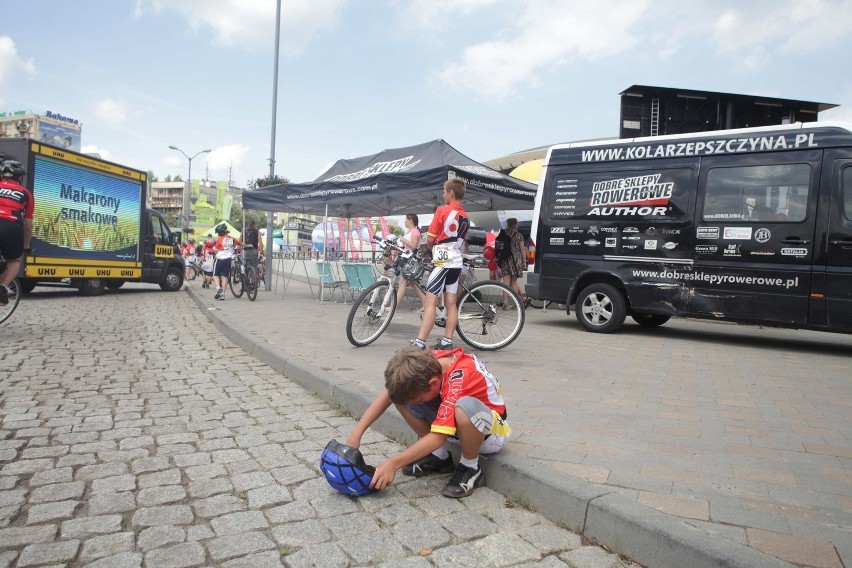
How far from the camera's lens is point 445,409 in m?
2.63

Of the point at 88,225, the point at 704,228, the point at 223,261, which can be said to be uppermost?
the point at 704,228

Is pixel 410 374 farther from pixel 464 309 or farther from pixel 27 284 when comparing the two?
pixel 27 284

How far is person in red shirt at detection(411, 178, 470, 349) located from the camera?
5738 millimetres

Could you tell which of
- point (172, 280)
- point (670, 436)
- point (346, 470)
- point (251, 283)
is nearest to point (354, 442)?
point (346, 470)

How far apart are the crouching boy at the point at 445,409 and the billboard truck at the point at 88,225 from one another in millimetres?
11030

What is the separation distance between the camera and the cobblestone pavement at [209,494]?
220 centimetres

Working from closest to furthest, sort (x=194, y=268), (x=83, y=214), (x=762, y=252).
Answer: (x=762, y=252), (x=83, y=214), (x=194, y=268)

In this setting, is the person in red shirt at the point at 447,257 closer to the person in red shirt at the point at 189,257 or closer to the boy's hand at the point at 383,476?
the boy's hand at the point at 383,476

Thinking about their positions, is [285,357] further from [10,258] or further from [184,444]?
[10,258]

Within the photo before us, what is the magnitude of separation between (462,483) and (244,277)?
10.7 metres

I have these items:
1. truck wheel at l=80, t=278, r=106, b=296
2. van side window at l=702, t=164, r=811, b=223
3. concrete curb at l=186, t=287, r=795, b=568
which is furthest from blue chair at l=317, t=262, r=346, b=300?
concrete curb at l=186, t=287, r=795, b=568

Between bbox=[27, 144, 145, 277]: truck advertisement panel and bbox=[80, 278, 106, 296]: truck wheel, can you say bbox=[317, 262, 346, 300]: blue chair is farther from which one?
bbox=[80, 278, 106, 296]: truck wheel

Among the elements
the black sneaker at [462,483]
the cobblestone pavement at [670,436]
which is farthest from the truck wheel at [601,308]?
the black sneaker at [462,483]

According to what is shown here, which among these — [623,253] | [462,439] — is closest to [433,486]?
[462,439]
